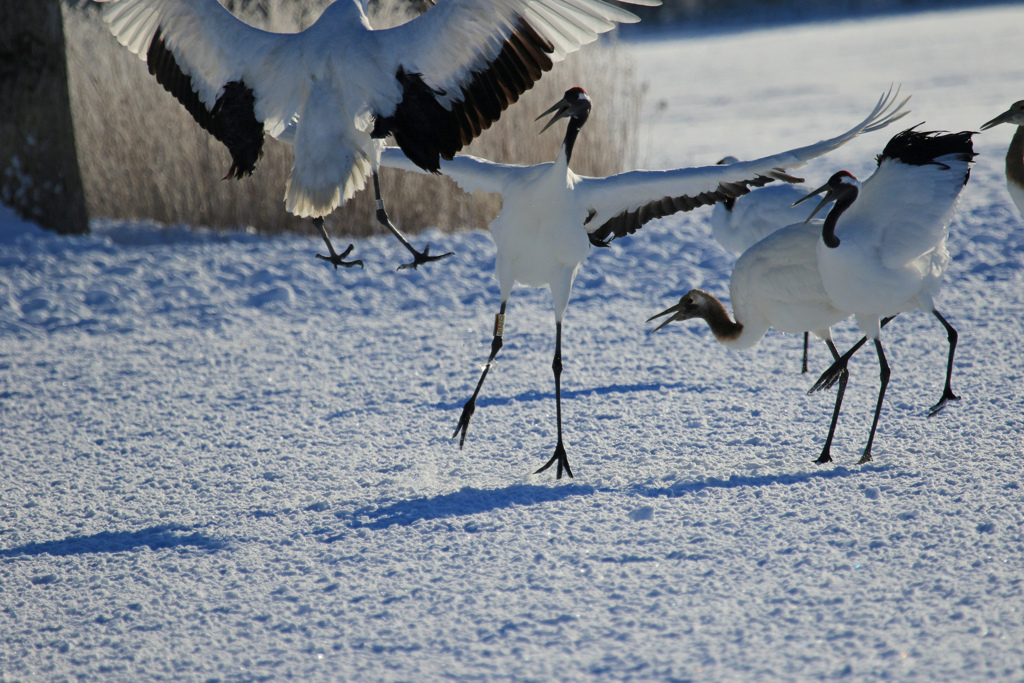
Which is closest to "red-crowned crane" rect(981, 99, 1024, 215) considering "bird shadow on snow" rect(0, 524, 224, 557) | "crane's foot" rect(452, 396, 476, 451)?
"crane's foot" rect(452, 396, 476, 451)

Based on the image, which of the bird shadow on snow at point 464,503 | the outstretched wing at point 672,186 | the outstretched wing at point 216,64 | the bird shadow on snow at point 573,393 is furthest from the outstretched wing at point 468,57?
the bird shadow on snow at point 573,393

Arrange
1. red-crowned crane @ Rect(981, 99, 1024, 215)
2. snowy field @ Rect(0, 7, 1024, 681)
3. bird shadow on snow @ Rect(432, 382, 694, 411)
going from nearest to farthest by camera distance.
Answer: snowy field @ Rect(0, 7, 1024, 681) < bird shadow on snow @ Rect(432, 382, 694, 411) < red-crowned crane @ Rect(981, 99, 1024, 215)

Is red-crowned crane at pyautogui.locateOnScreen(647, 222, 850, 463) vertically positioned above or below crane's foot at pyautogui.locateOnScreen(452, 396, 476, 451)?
above

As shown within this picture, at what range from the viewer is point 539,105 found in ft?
28.6

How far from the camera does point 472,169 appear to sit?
4.21 metres

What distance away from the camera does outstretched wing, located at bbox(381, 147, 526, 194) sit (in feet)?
13.6

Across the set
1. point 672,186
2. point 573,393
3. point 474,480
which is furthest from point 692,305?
point 474,480

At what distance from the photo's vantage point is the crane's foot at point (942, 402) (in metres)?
4.30

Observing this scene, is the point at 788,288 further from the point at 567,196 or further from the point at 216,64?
the point at 216,64

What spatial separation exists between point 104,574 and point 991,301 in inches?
219

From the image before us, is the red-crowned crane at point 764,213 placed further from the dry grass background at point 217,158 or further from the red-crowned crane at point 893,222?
the dry grass background at point 217,158

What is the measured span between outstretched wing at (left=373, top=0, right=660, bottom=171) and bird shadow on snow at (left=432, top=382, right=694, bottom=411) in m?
1.57

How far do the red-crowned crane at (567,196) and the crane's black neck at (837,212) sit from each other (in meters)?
0.25

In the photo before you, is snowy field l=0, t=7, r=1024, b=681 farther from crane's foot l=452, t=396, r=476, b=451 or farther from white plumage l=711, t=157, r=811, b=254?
white plumage l=711, t=157, r=811, b=254
